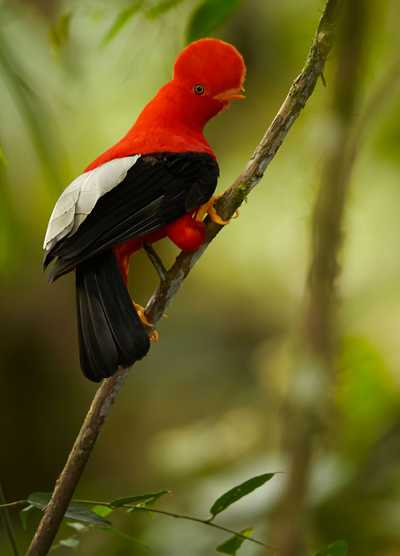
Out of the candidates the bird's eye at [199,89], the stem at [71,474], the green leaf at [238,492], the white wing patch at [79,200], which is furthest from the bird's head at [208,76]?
the green leaf at [238,492]

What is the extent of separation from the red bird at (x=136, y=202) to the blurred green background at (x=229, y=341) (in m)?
0.41

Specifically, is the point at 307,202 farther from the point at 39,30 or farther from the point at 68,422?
the point at 68,422

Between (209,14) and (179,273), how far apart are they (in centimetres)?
40

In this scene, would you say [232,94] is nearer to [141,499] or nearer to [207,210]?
[207,210]

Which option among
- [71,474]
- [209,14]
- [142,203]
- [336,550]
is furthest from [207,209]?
[336,550]

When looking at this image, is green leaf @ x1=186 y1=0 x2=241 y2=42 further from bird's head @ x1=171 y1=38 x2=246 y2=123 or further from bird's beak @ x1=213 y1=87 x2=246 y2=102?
bird's beak @ x1=213 y1=87 x2=246 y2=102

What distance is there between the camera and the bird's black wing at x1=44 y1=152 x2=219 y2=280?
4.71 feet

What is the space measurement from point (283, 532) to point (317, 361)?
32 centimetres

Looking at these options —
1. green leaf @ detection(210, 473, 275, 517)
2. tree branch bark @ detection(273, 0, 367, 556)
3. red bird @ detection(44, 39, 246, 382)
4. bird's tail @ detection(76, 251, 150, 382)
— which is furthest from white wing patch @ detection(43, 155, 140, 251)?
green leaf @ detection(210, 473, 275, 517)

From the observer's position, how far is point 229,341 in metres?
5.05

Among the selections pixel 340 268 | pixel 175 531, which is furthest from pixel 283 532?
pixel 175 531

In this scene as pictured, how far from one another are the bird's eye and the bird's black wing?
11cm

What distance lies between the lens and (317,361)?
151 cm

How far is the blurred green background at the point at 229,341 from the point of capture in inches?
102
